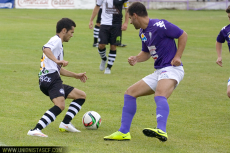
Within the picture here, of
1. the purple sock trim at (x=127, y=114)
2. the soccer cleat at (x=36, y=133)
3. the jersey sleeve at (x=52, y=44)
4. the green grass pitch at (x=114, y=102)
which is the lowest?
the green grass pitch at (x=114, y=102)

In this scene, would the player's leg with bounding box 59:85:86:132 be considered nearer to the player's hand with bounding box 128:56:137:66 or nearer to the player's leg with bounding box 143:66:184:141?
the player's hand with bounding box 128:56:137:66

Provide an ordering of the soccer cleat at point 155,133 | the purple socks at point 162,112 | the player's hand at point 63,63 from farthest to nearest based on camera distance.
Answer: the player's hand at point 63,63
the purple socks at point 162,112
the soccer cleat at point 155,133

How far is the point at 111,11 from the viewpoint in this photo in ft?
37.2

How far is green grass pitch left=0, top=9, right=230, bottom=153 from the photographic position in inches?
210

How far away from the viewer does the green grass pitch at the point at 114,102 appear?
17.5ft

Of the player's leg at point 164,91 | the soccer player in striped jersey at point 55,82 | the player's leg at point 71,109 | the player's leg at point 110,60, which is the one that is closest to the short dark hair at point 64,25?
the soccer player in striped jersey at point 55,82

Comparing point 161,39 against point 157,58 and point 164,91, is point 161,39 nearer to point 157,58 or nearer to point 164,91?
point 157,58

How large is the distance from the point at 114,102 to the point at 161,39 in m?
2.66

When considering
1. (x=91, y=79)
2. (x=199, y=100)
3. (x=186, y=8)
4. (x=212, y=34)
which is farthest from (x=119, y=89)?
(x=186, y=8)

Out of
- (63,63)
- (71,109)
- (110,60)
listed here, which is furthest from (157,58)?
(110,60)

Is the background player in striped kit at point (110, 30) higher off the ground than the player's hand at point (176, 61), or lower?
lower

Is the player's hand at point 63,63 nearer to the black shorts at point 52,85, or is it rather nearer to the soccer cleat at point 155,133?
the black shorts at point 52,85

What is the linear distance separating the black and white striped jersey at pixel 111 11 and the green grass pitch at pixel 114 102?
1.41 m

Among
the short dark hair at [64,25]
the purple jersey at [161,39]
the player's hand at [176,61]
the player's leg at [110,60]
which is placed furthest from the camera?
the player's leg at [110,60]
